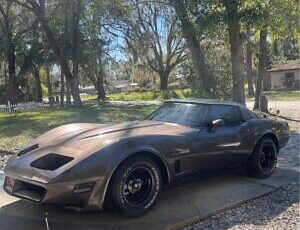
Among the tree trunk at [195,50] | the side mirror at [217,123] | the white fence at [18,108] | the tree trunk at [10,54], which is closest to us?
the side mirror at [217,123]

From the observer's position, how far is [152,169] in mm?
4633

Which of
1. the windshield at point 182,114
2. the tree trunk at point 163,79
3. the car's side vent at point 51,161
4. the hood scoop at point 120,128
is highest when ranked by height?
the tree trunk at point 163,79

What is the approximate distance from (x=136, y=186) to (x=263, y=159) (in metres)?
2.61

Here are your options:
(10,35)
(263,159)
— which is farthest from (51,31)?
(263,159)

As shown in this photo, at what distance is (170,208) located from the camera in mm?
4883

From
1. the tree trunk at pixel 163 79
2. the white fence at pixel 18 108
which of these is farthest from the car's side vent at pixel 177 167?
Answer: the tree trunk at pixel 163 79

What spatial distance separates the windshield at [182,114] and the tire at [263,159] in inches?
43.6

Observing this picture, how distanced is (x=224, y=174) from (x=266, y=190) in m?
0.67

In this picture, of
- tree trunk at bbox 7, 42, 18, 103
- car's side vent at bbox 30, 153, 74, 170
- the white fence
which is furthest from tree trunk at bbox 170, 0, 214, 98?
tree trunk at bbox 7, 42, 18, 103

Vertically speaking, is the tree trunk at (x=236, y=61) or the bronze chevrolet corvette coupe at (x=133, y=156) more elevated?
the tree trunk at (x=236, y=61)

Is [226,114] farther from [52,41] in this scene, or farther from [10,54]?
[10,54]

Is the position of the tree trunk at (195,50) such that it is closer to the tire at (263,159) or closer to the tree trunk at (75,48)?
the tire at (263,159)

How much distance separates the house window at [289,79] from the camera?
4606cm

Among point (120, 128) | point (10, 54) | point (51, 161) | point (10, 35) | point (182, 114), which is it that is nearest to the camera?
point (51, 161)
